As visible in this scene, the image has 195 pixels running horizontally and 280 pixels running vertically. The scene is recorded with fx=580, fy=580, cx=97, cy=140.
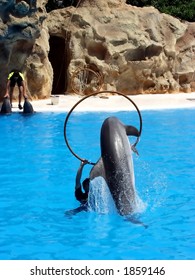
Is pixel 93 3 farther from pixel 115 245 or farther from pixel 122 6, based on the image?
pixel 115 245

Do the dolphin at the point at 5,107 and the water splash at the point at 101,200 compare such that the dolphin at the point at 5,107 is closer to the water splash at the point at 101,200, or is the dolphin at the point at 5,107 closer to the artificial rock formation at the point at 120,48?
the artificial rock formation at the point at 120,48

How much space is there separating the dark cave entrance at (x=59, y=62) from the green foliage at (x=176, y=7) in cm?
489

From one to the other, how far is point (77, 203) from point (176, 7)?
1745 cm

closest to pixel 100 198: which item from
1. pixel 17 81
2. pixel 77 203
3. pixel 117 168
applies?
pixel 117 168

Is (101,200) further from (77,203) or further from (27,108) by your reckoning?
(27,108)

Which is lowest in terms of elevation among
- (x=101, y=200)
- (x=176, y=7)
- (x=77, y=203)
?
(x=77, y=203)

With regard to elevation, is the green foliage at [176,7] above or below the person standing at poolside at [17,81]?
above

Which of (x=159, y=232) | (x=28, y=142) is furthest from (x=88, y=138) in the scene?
(x=159, y=232)

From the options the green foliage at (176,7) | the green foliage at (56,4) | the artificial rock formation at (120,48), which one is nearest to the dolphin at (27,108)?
the artificial rock formation at (120,48)

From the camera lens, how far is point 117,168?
5391 millimetres

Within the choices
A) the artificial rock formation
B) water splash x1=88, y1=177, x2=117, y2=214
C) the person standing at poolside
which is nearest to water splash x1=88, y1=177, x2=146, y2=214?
water splash x1=88, y1=177, x2=117, y2=214

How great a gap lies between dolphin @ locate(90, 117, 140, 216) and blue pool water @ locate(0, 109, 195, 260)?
0.24 meters

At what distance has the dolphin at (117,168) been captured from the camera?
5359 millimetres
